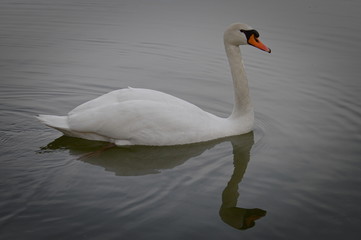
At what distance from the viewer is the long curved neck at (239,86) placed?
8414 millimetres

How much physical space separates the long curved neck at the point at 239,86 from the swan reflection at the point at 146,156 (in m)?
0.44

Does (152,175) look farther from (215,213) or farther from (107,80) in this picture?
(107,80)

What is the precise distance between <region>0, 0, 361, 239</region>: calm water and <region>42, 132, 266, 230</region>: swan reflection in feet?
0.08

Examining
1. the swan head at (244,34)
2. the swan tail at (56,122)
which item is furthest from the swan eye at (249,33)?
the swan tail at (56,122)

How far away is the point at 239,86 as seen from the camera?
8492mm

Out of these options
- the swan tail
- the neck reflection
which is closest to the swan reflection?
the neck reflection

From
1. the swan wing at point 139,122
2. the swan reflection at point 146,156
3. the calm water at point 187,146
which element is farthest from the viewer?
the swan wing at point 139,122

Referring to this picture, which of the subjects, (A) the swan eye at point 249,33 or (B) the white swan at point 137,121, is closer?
(B) the white swan at point 137,121

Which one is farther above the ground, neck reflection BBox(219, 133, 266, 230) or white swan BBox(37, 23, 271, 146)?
white swan BBox(37, 23, 271, 146)

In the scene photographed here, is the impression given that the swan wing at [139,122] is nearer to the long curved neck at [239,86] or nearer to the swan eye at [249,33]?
the long curved neck at [239,86]

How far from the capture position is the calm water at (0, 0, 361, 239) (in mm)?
5848

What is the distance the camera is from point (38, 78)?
1053 centimetres

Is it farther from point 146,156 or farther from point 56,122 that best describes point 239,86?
point 56,122

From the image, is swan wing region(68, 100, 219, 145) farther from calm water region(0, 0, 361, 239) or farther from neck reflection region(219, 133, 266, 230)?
neck reflection region(219, 133, 266, 230)
